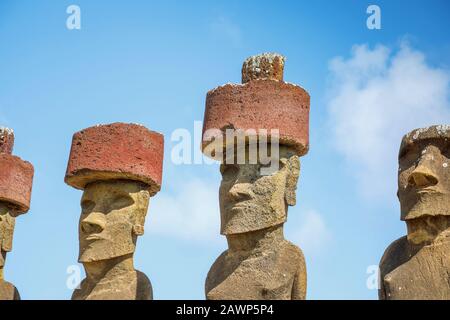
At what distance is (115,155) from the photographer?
10734 mm

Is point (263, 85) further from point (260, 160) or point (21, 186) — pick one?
point (21, 186)

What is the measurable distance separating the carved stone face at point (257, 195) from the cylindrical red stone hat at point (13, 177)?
3.75 meters

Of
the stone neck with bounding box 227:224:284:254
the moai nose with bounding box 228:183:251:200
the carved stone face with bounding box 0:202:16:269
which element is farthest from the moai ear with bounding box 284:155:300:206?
the carved stone face with bounding box 0:202:16:269

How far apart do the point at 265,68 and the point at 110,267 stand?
3013mm

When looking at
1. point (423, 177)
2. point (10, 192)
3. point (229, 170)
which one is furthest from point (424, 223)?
point (10, 192)

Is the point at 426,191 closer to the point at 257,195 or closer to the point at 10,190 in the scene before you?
the point at 257,195

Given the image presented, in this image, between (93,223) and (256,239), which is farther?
(93,223)

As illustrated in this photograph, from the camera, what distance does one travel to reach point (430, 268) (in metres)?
9.29

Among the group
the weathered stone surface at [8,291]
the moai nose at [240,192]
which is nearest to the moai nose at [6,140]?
the weathered stone surface at [8,291]

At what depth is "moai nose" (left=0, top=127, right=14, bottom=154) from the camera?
1282 cm

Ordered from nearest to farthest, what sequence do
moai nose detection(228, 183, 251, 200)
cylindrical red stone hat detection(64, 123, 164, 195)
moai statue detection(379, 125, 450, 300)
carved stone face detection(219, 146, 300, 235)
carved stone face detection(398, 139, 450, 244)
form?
moai statue detection(379, 125, 450, 300) → carved stone face detection(398, 139, 450, 244) → carved stone face detection(219, 146, 300, 235) → moai nose detection(228, 183, 251, 200) → cylindrical red stone hat detection(64, 123, 164, 195)

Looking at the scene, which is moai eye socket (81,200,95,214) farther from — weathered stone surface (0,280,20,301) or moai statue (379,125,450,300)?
moai statue (379,125,450,300)

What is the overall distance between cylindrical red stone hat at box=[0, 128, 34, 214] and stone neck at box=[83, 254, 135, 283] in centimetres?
225

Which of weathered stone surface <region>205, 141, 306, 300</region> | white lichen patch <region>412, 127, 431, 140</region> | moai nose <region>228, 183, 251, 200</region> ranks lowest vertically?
weathered stone surface <region>205, 141, 306, 300</region>
